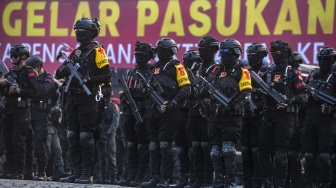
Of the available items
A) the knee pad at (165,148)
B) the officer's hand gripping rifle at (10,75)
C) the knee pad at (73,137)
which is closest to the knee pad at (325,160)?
the knee pad at (165,148)

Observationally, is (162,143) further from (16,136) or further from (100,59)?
(16,136)

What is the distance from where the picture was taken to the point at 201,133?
16.4m

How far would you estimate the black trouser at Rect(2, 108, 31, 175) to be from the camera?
56.4 feet

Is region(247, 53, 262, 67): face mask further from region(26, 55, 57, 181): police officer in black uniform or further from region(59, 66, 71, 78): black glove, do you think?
region(26, 55, 57, 181): police officer in black uniform

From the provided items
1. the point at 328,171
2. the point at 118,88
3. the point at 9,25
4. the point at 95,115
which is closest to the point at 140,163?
the point at 95,115

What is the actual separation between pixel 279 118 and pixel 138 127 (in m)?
2.34

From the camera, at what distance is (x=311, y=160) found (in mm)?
16453

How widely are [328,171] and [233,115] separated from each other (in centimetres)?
213

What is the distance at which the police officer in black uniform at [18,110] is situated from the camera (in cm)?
1717

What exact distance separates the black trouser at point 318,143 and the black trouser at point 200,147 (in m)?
1.49

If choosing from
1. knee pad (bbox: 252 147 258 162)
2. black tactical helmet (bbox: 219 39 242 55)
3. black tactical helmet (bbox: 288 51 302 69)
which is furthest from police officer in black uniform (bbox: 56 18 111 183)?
black tactical helmet (bbox: 288 51 302 69)

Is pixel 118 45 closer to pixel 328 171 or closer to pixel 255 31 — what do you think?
pixel 255 31

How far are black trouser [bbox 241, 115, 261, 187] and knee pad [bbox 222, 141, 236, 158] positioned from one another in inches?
53.4

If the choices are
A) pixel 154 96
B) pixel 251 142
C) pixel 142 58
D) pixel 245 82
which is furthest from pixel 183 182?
pixel 245 82
